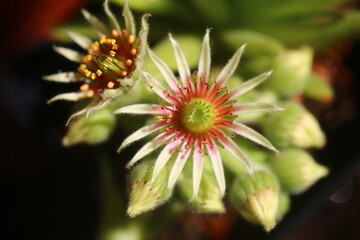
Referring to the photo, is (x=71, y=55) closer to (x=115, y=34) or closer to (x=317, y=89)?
(x=115, y=34)

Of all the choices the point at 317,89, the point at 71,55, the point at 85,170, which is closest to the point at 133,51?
the point at 71,55

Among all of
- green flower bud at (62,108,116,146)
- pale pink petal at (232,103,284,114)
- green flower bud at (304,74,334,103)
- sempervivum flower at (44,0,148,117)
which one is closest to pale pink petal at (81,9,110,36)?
sempervivum flower at (44,0,148,117)

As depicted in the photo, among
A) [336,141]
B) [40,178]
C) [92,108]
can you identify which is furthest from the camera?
[40,178]

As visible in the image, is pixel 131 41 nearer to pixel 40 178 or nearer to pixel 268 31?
pixel 268 31

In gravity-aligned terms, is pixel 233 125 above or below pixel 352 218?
above

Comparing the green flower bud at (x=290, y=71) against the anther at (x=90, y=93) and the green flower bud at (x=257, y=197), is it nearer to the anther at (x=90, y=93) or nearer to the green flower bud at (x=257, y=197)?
the green flower bud at (x=257, y=197)

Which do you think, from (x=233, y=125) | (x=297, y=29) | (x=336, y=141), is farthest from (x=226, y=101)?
(x=336, y=141)

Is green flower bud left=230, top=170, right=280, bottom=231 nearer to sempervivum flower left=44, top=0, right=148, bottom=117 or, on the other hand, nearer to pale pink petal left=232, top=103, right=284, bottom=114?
pale pink petal left=232, top=103, right=284, bottom=114
